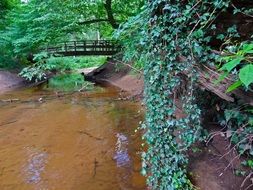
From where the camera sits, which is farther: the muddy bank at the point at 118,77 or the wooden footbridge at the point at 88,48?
the wooden footbridge at the point at 88,48

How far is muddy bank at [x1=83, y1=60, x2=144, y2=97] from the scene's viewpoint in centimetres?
1172

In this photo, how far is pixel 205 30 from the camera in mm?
3242

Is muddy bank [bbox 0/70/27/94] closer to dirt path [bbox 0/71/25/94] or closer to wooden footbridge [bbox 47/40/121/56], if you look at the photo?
dirt path [bbox 0/71/25/94]

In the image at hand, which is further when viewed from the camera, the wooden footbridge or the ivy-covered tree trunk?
the wooden footbridge

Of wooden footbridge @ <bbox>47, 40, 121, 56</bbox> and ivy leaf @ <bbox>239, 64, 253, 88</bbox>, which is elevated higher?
ivy leaf @ <bbox>239, 64, 253, 88</bbox>

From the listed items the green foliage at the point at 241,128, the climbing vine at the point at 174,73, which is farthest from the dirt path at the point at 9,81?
the green foliage at the point at 241,128

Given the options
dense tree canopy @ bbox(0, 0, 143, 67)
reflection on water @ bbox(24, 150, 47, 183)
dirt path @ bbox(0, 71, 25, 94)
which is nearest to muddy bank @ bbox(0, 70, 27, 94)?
dirt path @ bbox(0, 71, 25, 94)

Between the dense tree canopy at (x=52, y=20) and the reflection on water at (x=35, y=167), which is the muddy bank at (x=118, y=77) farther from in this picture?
the reflection on water at (x=35, y=167)

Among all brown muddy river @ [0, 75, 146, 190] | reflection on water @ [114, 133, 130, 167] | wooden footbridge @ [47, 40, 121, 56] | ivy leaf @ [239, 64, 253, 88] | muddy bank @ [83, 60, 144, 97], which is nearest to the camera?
ivy leaf @ [239, 64, 253, 88]

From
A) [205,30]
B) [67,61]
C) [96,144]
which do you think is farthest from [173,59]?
[67,61]

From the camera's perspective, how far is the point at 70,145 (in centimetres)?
648

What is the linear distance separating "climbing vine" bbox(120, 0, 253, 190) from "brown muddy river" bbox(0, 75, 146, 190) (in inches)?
46.3

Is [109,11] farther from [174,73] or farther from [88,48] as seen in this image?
[174,73]

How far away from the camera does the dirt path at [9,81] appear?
1426cm
